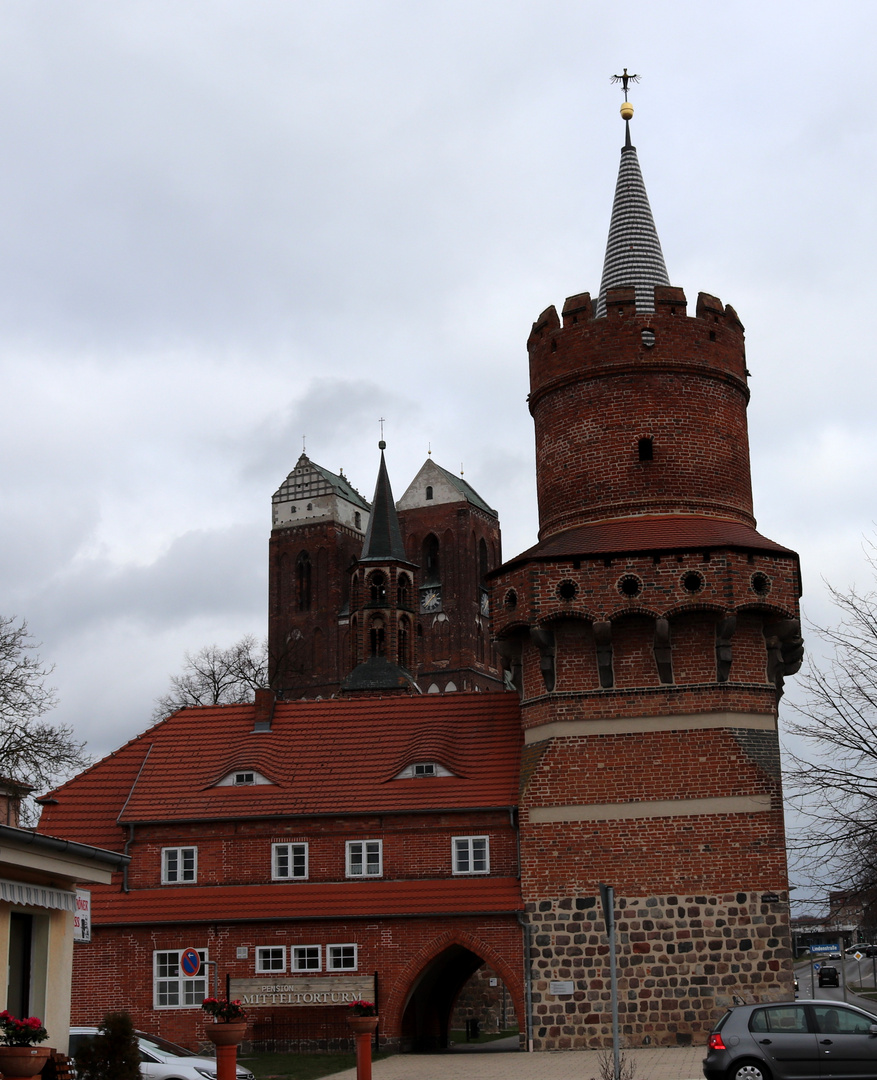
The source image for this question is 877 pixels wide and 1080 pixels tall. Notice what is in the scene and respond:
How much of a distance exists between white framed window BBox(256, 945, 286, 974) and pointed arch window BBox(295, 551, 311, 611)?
76427 millimetres

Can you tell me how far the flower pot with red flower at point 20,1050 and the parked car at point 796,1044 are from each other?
355 inches

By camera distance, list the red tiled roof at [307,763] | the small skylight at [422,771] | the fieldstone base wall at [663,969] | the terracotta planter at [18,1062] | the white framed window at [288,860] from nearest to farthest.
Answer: the terracotta planter at [18,1062] → the fieldstone base wall at [663,969] → the white framed window at [288,860] → the red tiled roof at [307,763] → the small skylight at [422,771]

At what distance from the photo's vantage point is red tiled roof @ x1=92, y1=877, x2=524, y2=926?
28.5 metres

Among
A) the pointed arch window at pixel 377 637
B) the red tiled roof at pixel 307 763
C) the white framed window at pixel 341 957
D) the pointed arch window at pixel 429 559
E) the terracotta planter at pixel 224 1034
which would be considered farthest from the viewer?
the pointed arch window at pixel 429 559

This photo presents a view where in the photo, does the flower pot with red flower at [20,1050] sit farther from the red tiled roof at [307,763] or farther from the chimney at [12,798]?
the chimney at [12,798]

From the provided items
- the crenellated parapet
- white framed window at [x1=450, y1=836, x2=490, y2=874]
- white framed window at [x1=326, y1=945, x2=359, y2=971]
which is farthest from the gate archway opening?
the crenellated parapet

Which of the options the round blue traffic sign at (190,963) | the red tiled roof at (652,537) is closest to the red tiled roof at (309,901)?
the round blue traffic sign at (190,963)

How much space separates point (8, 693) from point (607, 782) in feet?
56.0

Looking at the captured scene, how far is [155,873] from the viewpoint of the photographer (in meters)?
30.7

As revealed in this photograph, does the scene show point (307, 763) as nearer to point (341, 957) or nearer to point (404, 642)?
point (341, 957)

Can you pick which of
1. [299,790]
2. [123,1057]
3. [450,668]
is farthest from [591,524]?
[450,668]

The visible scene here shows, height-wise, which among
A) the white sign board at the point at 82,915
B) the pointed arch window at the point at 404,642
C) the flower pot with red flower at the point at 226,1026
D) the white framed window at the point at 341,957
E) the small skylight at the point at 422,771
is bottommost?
→ the flower pot with red flower at the point at 226,1026

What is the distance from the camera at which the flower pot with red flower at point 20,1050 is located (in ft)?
46.1

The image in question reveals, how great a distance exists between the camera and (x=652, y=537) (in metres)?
28.6
